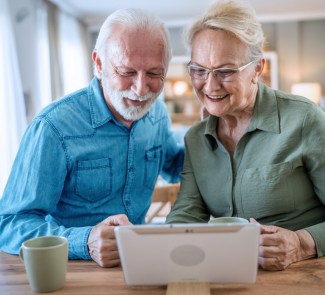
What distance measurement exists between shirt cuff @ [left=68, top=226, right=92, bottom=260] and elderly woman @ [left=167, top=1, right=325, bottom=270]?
0.32m

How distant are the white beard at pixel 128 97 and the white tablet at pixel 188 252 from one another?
65cm

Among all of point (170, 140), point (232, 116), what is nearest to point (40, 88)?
point (170, 140)

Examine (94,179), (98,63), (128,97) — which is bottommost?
(94,179)

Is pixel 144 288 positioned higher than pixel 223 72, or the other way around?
pixel 223 72

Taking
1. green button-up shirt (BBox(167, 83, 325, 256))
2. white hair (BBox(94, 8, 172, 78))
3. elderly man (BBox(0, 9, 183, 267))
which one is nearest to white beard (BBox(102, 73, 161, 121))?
elderly man (BBox(0, 9, 183, 267))

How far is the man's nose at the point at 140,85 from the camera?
1.29 metres

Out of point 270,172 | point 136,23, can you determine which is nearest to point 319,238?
point 270,172

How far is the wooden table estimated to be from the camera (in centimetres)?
84

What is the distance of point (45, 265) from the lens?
83 cm

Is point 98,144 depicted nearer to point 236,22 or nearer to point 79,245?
point 79,245

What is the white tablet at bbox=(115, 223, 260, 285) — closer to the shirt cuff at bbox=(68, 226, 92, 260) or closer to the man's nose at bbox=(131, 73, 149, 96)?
the shirt cuff at bbox=(68, 226, 92, 260)

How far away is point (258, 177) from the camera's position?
123 cm

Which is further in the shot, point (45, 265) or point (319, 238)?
point (319, 238)

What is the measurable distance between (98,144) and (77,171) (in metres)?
0.11
